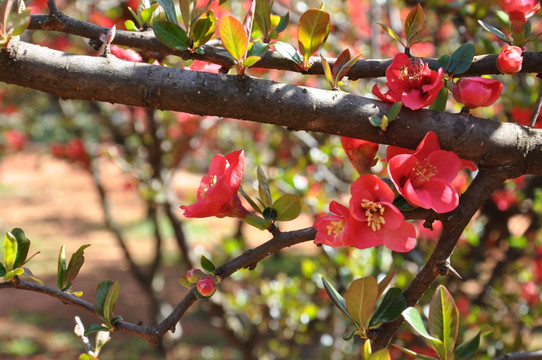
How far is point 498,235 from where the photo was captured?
254cm

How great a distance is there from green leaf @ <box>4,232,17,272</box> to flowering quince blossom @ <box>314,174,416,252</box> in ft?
1.37

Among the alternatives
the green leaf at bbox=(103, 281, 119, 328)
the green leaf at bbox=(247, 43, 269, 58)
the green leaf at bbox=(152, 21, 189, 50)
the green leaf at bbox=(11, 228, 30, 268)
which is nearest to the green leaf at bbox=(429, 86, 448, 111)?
the green leaf at bbox=(247, 43, 269, 58)

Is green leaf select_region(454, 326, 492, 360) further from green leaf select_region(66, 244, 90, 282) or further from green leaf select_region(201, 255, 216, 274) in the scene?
green leaf select_region(66, 244, 90, 282)

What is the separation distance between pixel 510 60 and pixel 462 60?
0.06 metres

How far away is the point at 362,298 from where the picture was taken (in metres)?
0.66

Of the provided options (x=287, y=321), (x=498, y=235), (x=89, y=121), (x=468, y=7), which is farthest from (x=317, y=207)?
(x=89, y=121)

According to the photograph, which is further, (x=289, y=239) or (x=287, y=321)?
(x=287, y=321)

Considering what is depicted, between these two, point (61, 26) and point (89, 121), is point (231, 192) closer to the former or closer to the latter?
point (61, 26)

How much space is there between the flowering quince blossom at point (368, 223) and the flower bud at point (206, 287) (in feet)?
0.47

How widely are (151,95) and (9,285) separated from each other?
0.31 meters

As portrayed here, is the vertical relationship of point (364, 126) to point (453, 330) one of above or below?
above

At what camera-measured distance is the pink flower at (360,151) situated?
72 cm

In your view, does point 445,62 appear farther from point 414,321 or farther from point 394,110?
point 414,321

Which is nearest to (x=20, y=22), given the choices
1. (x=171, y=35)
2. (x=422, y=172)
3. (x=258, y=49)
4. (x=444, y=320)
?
(x=171, y=35)
